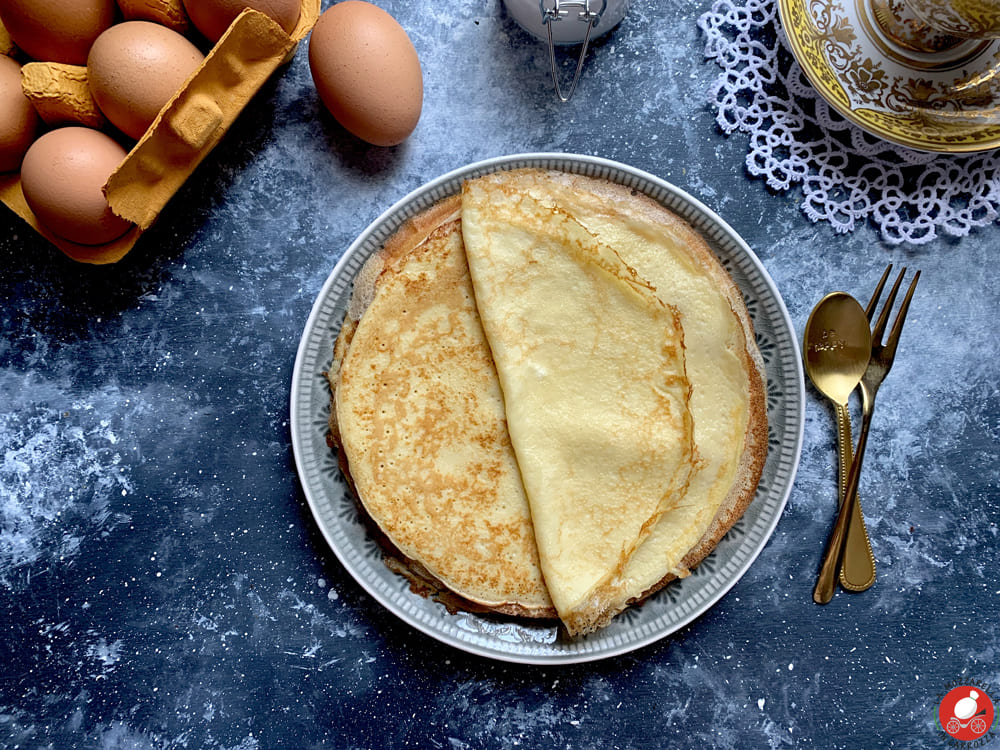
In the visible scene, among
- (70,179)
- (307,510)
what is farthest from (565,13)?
(307,510)

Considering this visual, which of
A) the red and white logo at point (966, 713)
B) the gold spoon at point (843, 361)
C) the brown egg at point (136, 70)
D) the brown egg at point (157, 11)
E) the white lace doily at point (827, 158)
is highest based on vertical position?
the brown egg at point (157, 11)

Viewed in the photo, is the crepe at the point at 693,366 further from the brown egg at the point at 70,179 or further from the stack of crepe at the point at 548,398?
the brown egg at the point at 70,179

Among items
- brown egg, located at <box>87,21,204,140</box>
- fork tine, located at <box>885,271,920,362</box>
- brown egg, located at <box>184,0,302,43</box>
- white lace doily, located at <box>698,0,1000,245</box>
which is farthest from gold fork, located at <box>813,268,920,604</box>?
brown egg, located at <box>87,21,204,140</box>

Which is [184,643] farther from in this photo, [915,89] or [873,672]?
[915,89]

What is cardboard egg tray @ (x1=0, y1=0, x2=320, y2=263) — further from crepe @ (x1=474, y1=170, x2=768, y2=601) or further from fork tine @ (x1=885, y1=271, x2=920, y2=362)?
fork tine @ (x1=885, y1=271, x2=920, y2=362)

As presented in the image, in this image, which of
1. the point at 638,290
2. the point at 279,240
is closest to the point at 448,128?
the point at 279,240

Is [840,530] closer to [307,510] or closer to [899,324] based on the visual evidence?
[899,324]

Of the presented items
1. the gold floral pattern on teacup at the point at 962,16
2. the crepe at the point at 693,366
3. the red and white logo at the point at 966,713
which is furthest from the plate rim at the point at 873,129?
the red and white logo at the point at 966,713
